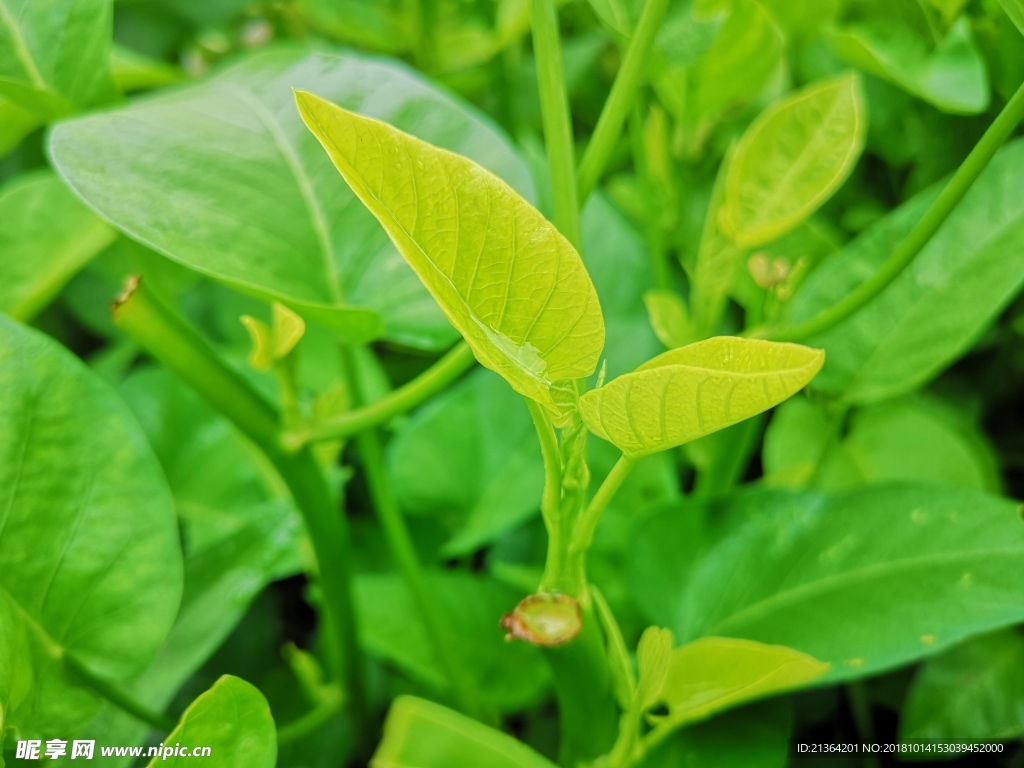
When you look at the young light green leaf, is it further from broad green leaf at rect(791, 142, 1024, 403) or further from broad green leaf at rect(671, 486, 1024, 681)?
broad green leaf at rect(791, 142, 1024, 403)

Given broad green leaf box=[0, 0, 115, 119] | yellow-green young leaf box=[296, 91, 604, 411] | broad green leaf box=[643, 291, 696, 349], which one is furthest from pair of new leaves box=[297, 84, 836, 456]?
broad green leaf box=[0, 0, 115, 119]

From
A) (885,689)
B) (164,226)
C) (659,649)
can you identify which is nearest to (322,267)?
(164,226)

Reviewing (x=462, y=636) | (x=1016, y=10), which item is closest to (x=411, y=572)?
(x=462, y=636)

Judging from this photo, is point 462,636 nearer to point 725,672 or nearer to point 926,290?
point 725,672

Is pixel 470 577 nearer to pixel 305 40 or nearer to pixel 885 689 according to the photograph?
pixel 885 689

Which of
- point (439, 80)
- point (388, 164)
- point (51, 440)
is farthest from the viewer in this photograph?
point (439, 80)

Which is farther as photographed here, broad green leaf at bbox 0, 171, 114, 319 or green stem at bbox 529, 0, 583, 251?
broad green leaf at bbox 0, 171, 114, 319

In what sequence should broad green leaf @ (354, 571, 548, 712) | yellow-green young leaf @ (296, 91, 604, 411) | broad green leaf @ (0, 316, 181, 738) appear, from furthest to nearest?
broad green leaf @ (354, 571, 548, 712) → broad green leaf @ (0, 316, 181, 738) → yellow-green young leaf @ (296, 91, 604, 411)
